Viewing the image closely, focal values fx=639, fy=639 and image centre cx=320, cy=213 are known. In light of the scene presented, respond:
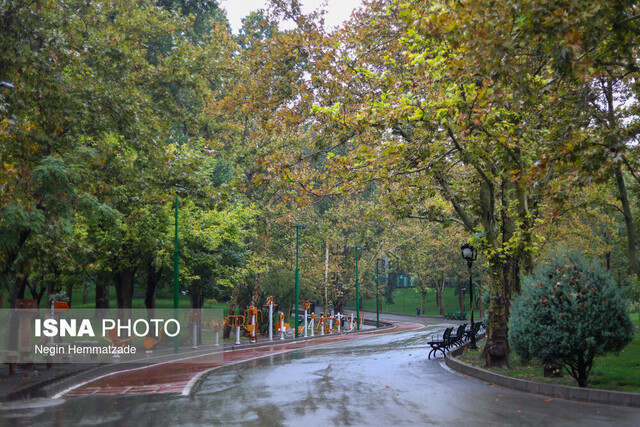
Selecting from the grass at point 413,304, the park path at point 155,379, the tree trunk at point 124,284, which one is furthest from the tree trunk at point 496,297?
the grass at point 413,304

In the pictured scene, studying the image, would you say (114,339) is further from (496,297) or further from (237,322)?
(496,297)

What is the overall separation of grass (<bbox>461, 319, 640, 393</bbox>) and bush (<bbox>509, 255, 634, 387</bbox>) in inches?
29.1

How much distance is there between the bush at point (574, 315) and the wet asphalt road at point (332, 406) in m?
1.03

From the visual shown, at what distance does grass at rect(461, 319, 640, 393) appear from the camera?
42.0ft

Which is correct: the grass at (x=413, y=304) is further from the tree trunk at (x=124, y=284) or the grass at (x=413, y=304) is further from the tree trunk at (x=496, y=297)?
the tree trunk at (x=496, y=297)

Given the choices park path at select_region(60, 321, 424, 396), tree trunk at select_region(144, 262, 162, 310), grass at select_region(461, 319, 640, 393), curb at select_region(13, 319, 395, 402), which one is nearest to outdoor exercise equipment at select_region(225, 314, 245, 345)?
tree trunk at select_region(144, 262, 162, 310)

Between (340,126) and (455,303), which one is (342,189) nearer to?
(340,126)

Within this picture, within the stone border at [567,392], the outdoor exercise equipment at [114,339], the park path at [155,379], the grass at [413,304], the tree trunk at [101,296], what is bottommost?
the grass at [413,304]

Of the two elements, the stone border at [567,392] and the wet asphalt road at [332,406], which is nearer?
the wet asphalt road at [332,406]

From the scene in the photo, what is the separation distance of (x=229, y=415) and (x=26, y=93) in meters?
9.56

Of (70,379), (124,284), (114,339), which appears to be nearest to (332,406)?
(70,379)

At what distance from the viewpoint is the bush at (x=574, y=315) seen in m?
11.9

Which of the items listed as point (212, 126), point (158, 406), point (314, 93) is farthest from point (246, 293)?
point (158, 406)

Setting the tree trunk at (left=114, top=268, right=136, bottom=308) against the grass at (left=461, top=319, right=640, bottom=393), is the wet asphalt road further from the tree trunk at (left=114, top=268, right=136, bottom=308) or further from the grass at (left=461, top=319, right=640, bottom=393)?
the tree trunk at (left=114, top=268, right=136, bottom=308)
